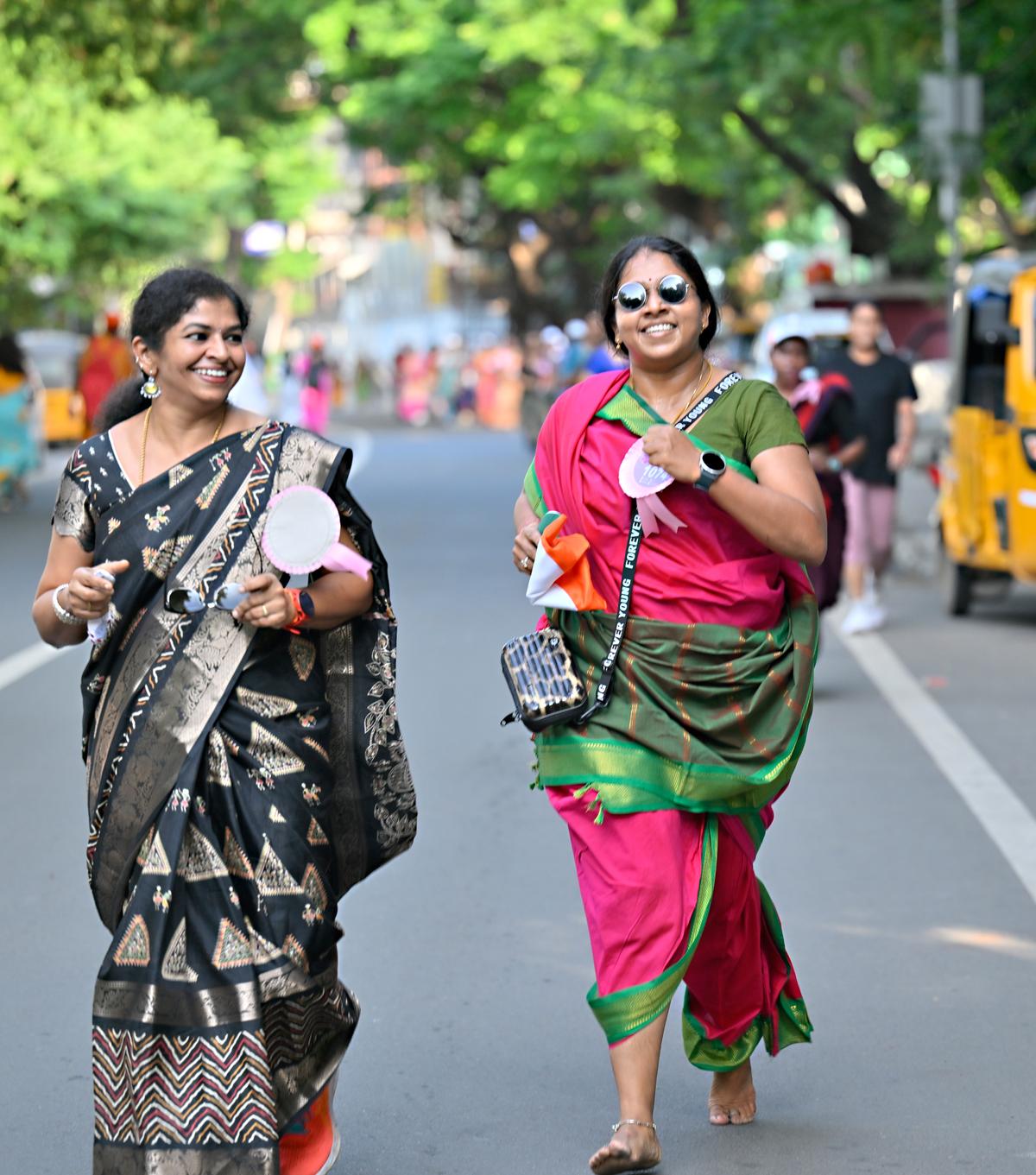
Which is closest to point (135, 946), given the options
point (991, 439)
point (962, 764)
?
point (962, 764)

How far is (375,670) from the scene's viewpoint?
443cm

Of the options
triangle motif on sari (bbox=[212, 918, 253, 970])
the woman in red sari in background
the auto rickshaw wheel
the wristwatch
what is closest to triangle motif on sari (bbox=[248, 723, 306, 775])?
triangle motif on sari (bbox=[212, 918, 253, 970])

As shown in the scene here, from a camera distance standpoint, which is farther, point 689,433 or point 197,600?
point 689,433

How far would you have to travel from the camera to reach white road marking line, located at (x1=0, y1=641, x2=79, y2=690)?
467 inches

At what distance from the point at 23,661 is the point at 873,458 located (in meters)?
4.84

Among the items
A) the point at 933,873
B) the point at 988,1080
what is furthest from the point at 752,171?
the point at 988,1080

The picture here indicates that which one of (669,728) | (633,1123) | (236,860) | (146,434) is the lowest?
(633,1123)

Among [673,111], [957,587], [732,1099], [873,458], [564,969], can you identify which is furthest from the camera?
[673,111]

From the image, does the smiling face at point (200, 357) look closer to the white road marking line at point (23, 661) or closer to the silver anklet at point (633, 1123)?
the silver anklet at point (633, 1123)

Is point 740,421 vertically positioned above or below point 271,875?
above

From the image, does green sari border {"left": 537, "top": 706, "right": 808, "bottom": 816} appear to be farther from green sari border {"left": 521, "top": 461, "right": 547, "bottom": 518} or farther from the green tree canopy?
the green tree canopy

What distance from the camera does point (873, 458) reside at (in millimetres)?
13391

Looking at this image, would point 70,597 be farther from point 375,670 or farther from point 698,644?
point 698,644

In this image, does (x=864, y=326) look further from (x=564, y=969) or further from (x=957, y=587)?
(x=564, y=969)
